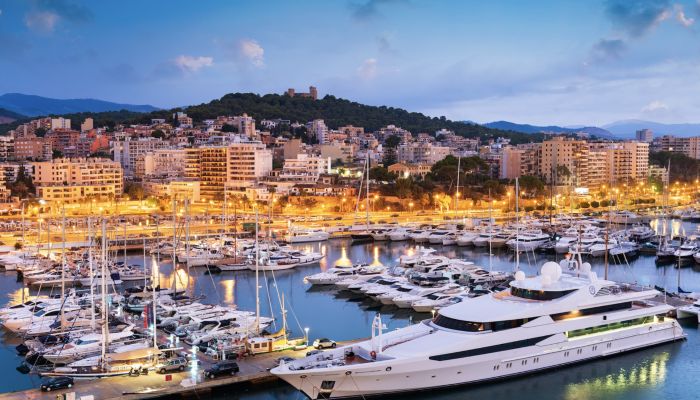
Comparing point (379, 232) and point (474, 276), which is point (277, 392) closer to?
point (474, 276)

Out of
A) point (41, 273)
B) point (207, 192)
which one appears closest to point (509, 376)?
point (41, 273)

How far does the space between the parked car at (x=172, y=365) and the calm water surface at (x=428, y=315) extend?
4.75ft

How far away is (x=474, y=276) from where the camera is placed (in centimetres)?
2998

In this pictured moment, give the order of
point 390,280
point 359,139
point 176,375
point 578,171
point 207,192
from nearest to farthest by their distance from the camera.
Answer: point 176,375 → point 390,280 → point 207,192 → point 578,171 → point 359,139

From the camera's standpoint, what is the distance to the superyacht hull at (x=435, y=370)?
15.8 metres

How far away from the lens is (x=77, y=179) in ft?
249

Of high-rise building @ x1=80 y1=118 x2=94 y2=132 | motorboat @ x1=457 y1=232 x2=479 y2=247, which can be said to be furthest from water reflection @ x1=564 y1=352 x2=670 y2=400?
high-rise building @ x1=80 y1=118 x2=94 y2=132

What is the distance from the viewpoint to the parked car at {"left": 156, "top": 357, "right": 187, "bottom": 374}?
1702 cm

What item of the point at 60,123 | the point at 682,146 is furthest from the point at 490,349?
the point at 682,146

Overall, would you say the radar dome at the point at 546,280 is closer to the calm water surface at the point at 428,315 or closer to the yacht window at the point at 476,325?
the yacht window at the point at 476,325

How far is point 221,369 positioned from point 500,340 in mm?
6832

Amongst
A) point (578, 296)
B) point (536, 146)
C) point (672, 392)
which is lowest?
point (672, 392)

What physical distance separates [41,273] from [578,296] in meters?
24.8

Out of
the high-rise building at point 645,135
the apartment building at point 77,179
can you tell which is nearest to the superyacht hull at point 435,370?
the apartment building at point 77,179
